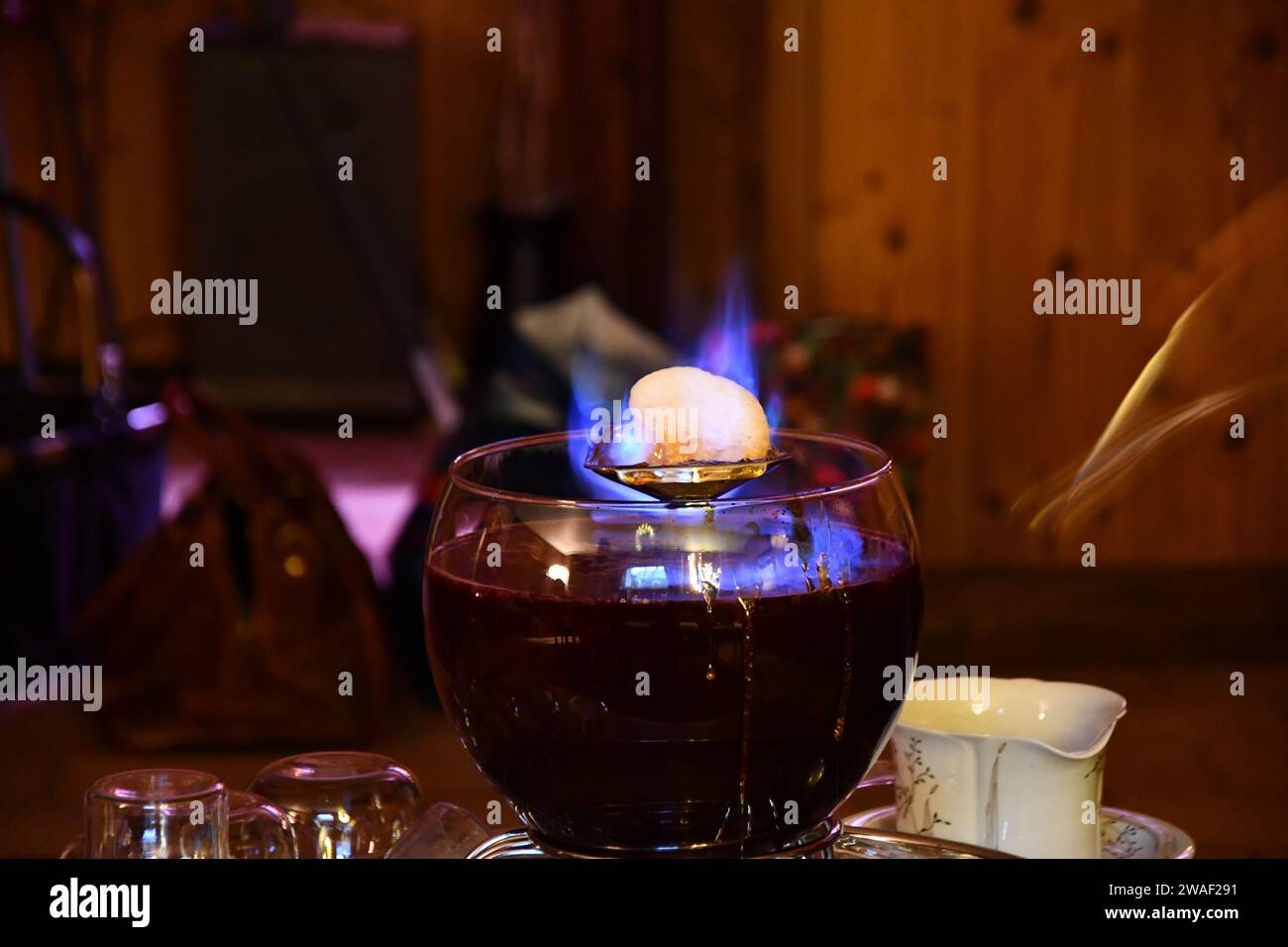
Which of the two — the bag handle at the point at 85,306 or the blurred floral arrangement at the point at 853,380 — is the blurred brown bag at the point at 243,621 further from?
the blurred floral arrangement at the point at 853,380

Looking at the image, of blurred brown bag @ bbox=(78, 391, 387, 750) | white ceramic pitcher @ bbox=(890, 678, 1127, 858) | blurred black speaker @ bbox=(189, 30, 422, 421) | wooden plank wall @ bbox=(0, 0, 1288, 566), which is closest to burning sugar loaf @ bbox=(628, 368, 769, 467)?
white ceramic pitcher @ bbox=(890, 678, 1127, 858)

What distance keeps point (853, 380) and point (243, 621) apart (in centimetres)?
102

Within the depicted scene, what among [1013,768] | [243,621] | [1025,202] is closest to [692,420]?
[1013,768]

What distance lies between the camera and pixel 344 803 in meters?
0.65

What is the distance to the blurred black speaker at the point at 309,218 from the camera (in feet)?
16.0

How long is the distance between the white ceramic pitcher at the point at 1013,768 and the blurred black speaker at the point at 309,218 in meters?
4.39

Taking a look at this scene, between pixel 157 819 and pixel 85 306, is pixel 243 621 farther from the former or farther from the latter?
pixel 157 819

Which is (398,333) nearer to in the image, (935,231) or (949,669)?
(935,231)

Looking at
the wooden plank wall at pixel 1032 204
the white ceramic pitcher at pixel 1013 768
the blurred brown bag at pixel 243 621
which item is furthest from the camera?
the wooden plank wall at pixel 1032 204

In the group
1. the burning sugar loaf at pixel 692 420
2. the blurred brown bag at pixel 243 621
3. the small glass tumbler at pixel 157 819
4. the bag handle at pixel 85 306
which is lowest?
the blurred brown bag at pixel 243 621

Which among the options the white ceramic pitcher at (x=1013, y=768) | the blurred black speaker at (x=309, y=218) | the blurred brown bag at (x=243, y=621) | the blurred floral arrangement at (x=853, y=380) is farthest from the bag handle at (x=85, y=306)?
the blurred black speaker at (x=309, y=218)

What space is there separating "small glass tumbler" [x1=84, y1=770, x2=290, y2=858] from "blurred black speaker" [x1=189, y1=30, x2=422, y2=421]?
444cm

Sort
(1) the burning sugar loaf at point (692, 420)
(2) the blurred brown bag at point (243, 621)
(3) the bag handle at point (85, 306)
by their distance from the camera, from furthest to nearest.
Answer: (3) the bag handle at point (85, 306)
(2) the blurred brown bag at point (243, 621)
(1) the burning sugar loaf at point (692, 420)
